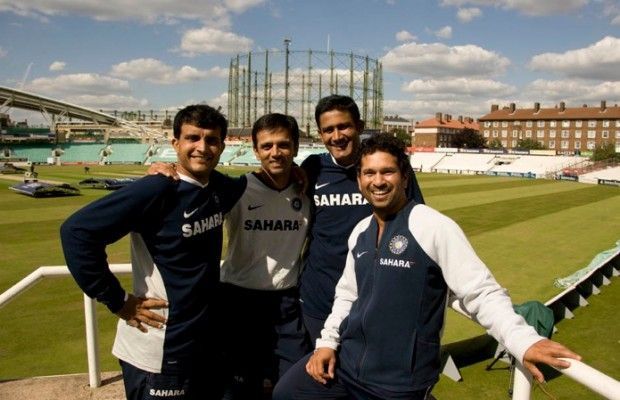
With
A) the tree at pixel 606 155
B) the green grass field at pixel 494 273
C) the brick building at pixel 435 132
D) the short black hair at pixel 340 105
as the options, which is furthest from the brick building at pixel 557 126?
the short black hair at pixel 340 105

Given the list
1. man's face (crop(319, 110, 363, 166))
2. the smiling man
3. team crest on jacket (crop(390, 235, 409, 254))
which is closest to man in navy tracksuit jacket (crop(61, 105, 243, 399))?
the smiling man

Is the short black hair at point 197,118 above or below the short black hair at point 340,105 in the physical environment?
below

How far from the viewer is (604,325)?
7.70m

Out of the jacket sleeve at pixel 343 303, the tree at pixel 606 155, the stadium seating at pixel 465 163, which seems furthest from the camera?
the tree at pixel 606 155

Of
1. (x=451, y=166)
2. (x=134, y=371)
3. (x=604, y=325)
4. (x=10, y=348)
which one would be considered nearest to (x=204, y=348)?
(x=134, y=371)

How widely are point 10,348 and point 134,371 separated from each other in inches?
197

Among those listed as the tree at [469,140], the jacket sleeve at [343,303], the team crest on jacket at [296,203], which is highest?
the tree at [469,140]

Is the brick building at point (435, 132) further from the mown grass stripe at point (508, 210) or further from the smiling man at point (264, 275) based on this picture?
the smiling man at point (264, 275)

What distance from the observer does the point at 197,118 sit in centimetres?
281

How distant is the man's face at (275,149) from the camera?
3307 millimetres

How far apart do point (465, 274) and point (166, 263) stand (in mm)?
1609

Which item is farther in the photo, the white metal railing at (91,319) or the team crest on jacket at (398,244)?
the white metal railing at (91,319)

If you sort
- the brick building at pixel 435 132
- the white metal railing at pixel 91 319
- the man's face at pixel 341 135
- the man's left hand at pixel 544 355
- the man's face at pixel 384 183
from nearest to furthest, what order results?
the man's left hand at pixel 544 355 < the man's face at pixel 384 183 < the white metal railing at pixel 91 319 < the man's face at pixel 341 135 < the brick building at pixel 435 132

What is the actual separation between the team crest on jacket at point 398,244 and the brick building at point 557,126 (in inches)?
4777
